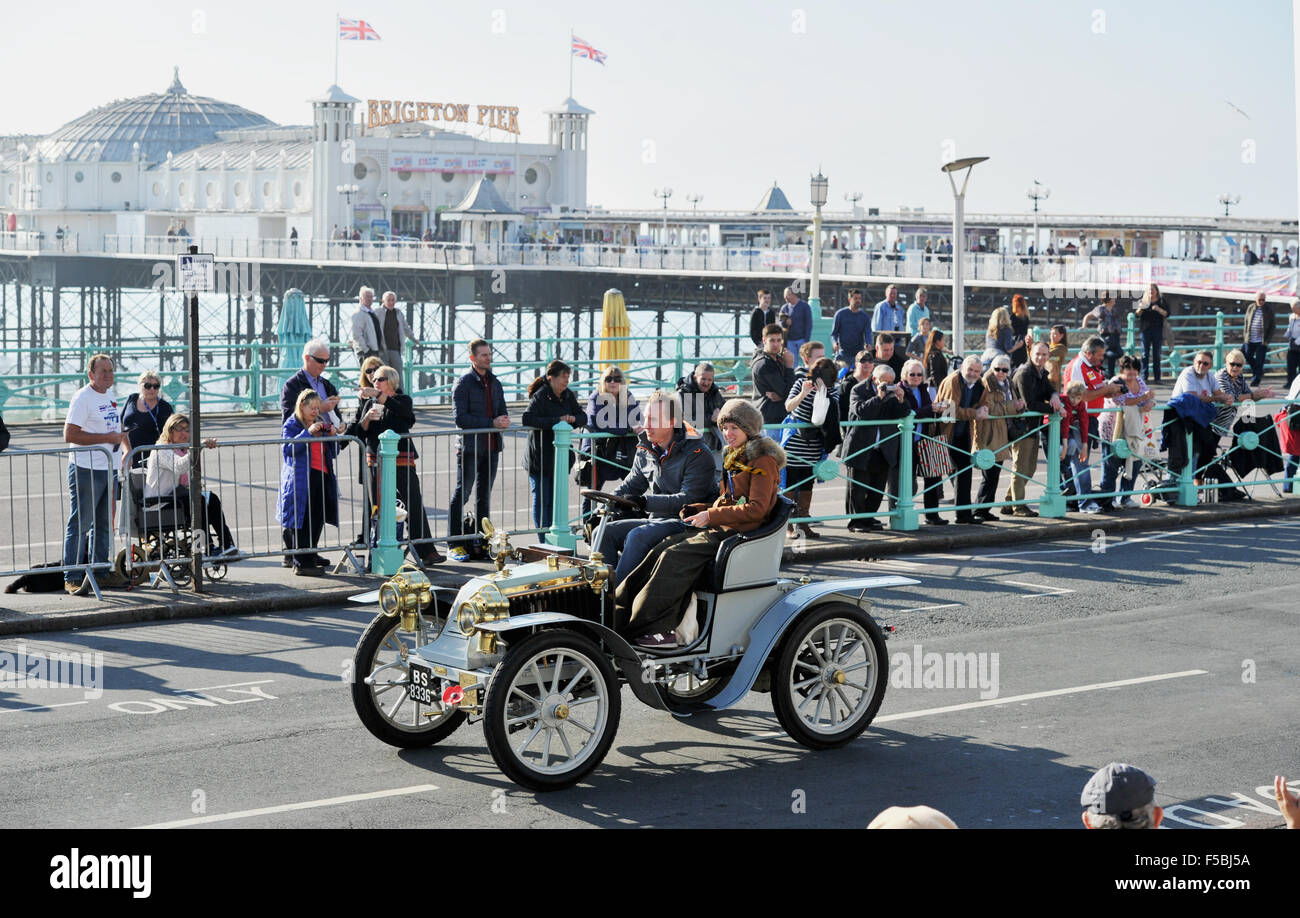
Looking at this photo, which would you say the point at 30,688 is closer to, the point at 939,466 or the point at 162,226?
the point at 939,466

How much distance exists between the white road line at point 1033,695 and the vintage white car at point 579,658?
46cm

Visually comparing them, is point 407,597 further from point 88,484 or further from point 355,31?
point 355,31

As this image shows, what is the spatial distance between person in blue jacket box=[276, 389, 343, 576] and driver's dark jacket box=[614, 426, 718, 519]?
4.60m

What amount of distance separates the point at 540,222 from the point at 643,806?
320 feet

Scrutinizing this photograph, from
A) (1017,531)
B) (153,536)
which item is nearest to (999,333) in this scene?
(1017,531)

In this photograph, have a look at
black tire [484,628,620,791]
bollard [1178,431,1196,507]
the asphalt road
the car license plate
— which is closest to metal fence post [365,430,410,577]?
the asphalt road

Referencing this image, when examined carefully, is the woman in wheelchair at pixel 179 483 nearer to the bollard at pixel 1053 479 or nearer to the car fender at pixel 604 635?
the car fender at pixel 604 635

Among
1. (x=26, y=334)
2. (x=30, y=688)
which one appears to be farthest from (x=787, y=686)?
(x=26, y=334)

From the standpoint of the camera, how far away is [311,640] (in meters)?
11.6

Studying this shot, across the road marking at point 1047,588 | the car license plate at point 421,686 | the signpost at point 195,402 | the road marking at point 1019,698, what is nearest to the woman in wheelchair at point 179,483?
the signpost at point 195,402

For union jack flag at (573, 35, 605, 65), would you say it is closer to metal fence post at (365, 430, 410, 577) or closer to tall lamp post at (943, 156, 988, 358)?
tall lamp post at (943, 156, 988, 358)

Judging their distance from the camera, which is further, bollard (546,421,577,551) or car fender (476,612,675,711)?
bollard (546,421,577,551)

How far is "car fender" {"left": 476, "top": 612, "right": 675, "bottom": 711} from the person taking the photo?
794 centimetres

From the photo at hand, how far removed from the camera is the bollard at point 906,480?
15.9 meters
